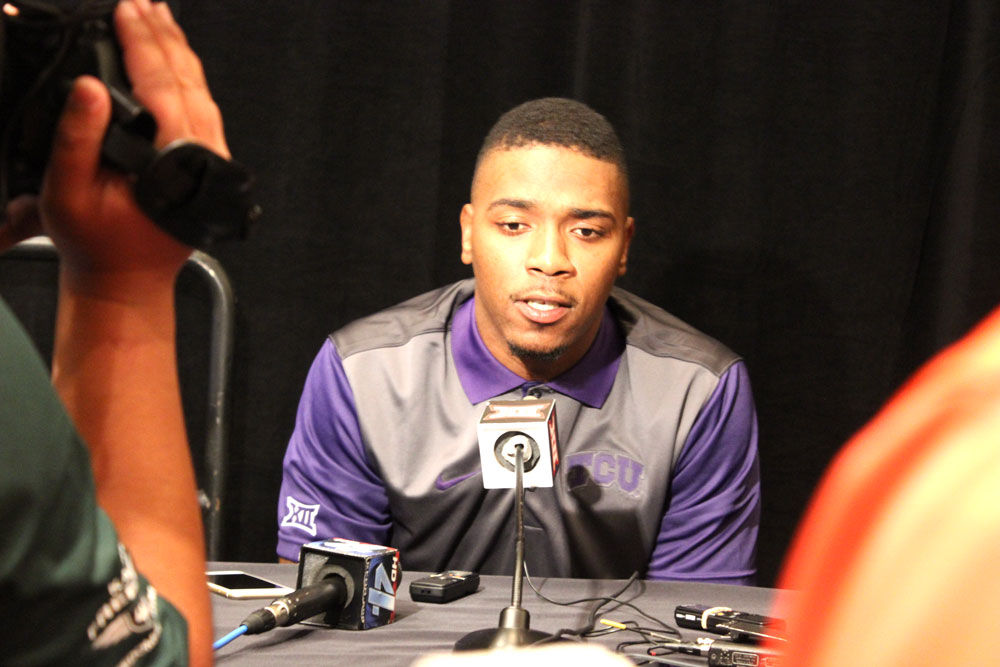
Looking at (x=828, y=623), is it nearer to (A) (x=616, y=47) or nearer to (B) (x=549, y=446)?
(B) (x=549, y=446)

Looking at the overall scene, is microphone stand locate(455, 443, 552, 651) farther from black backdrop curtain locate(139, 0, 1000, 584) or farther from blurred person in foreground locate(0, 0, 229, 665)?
black backdrop curtain locate(139, 0, 1000, 584)

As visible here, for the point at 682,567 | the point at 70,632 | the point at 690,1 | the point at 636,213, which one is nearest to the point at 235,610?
the point at 70,632

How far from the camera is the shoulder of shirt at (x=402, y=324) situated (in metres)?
1.84

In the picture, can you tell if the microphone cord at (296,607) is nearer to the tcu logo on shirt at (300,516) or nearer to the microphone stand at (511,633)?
the microphone stand at (511,633)

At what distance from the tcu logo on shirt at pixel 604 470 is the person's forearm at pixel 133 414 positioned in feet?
3.88

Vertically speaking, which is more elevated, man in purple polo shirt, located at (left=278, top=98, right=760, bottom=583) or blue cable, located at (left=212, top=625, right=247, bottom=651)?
man in purple polo shirt, located at (left=278, top=98, right=760, bottom=583)

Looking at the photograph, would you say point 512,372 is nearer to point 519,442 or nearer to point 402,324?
point 402,324

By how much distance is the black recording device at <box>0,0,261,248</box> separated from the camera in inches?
19.8

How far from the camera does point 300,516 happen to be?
1.72m

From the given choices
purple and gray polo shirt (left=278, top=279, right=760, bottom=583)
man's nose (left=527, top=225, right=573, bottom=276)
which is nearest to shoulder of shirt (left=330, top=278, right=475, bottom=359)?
purple and gray polo shirt (left=278, top=279, right=760, bottom=583)

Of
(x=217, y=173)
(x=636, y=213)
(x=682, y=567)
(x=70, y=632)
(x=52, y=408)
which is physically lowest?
(x=682, y=567)

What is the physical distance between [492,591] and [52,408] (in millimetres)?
891

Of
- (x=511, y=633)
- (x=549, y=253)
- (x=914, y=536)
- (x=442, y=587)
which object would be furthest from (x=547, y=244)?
(x=914, y=536)

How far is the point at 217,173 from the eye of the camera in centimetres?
55
